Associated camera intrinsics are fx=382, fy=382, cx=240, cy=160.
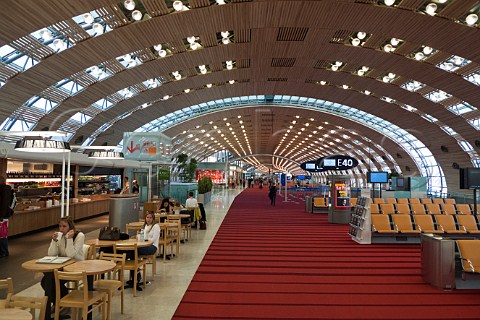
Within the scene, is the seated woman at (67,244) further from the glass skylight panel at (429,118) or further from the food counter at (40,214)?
the glass skylight panel at (429,118)

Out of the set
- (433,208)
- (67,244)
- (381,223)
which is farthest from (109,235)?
(433,208)

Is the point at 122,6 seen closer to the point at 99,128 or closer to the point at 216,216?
the point at 216,216

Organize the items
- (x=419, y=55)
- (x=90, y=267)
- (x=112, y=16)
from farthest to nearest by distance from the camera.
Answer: (x=419, y=55), (x=112, y=16), (x=90, y=267)

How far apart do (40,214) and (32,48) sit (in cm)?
606

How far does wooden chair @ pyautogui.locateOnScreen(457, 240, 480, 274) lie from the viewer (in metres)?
5.98

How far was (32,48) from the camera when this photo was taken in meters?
14.0

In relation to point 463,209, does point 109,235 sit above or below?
above

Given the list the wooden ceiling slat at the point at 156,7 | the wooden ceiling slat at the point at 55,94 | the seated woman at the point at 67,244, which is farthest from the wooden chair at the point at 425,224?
the wooden ceiling slat at the point at 55,94

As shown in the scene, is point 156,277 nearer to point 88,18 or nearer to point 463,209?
point 88,18

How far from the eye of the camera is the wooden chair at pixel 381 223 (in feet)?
33.5

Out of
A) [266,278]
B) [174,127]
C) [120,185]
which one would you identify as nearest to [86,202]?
[120,185]

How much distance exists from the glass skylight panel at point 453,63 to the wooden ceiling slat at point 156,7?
42.9ft

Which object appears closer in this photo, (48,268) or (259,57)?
(48,268)

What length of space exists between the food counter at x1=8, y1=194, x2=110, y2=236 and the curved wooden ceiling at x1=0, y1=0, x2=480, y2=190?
17.4 feet
